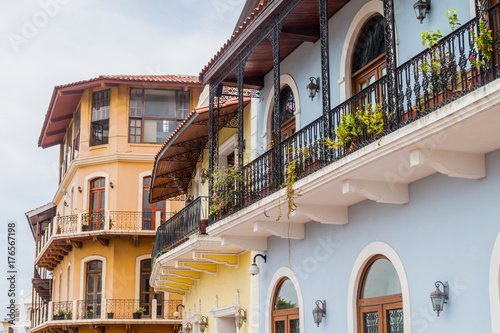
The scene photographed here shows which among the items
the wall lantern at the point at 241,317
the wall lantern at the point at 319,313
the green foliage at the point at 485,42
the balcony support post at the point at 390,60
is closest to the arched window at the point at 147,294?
the wall lantern at the point at 241,317

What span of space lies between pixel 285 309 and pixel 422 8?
233 inches

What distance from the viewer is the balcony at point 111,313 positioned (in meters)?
28.7

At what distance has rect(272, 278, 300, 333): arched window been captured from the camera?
39.9ft

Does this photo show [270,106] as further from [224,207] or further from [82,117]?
[82,117]

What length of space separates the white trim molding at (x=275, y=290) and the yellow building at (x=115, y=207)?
16581 millimetres

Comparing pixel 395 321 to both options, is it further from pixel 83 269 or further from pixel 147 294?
pixel 83 269

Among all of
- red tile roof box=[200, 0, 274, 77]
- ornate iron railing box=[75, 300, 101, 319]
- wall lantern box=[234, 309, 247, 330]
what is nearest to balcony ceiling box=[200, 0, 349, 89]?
red tile roof box=[200, 0, 274, 77]

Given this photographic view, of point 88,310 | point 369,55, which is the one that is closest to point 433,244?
point 369,55

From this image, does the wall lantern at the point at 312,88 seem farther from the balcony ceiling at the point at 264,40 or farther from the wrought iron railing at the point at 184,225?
the wrought iron railing at the point at 184,225

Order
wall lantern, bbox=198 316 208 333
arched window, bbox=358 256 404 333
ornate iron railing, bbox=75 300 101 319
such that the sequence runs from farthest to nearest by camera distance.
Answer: ornate iron railing, bbox=75 300 101 319, wall lantern, bbox=198 316 208 333, arched window, bbox=358 256 404 333

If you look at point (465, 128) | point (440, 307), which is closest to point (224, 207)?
point (440, 307)

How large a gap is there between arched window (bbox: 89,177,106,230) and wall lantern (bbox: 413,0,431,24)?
2281 cm

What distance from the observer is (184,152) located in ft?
61.3

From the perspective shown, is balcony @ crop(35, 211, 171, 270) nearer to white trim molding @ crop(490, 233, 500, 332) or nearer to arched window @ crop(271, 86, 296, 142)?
arched window @ crop(271, 86, 296, 142)
